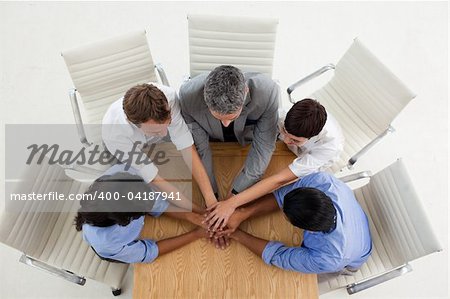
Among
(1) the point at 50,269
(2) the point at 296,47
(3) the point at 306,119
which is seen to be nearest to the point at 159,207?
(1) the point at 50,269

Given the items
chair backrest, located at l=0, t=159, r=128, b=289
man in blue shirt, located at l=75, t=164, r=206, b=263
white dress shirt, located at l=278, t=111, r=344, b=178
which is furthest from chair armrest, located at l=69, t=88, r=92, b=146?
white dress shirt, located at l=278, t=111, r=344, b=178

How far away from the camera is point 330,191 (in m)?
1.83

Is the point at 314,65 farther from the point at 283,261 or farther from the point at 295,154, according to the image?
the point at 283,261

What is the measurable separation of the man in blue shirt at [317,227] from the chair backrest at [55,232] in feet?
2.49

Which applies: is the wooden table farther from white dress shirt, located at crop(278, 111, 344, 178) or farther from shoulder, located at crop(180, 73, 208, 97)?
shoulder, located at crop(180, 73, 208, 97)

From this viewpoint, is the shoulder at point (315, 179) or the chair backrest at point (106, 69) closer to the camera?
the shoulder at point (315, 179)

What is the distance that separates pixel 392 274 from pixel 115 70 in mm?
1751

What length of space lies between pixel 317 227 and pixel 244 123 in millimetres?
624

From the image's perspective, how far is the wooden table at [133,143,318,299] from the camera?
5.97 feet

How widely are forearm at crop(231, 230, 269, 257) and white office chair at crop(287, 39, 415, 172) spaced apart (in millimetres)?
799

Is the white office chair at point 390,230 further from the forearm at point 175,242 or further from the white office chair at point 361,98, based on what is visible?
the forearm at point 175,242

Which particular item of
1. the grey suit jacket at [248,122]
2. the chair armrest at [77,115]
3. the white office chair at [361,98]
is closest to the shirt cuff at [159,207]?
the grey suit jacket at [248,122]

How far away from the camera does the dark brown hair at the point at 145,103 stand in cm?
166

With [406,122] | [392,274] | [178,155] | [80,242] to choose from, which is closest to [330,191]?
[392,274]
